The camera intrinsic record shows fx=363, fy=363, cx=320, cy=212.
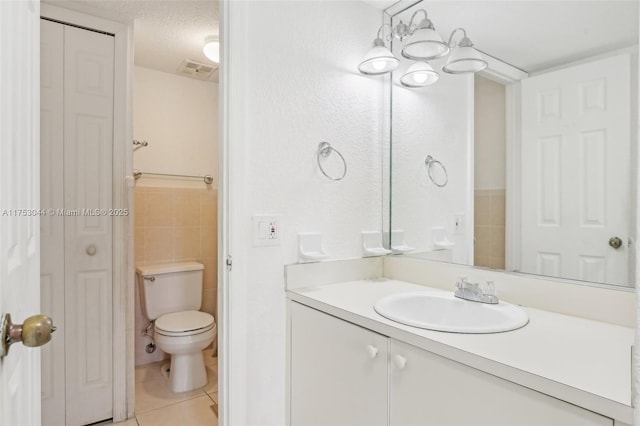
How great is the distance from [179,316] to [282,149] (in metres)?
1.60

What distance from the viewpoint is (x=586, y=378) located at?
2.30 feet

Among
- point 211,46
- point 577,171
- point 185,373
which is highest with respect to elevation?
point 211,46

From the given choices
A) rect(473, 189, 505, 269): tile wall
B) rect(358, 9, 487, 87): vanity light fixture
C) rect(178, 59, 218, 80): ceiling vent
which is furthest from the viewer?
rect(178, 59, 218, 80): ceiling vent

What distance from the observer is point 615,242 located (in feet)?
3.44

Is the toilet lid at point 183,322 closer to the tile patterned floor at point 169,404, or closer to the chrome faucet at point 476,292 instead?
the tile patterned floor at point 169,404

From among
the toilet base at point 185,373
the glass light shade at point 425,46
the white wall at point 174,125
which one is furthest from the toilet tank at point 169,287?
the glass light shade at point 425,46

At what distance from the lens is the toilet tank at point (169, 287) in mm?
2480

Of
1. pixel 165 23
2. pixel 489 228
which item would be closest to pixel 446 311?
pixel 489 228

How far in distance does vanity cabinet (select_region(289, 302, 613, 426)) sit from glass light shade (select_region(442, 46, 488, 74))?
109 centimetres

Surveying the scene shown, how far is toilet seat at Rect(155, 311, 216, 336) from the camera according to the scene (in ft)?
7.22

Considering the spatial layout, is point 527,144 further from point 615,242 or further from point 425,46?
point 425,46

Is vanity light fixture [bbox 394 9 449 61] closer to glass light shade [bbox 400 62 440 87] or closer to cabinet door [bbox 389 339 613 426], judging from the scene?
glass light shade [bbox 400 62 440 87]

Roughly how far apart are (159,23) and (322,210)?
150 cm

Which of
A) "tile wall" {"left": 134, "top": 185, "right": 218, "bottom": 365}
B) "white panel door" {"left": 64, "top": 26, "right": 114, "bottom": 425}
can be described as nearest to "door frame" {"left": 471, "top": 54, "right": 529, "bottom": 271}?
"white panel door" {"left": 64, "top": 26, "right": 114, "bottom": 425}
